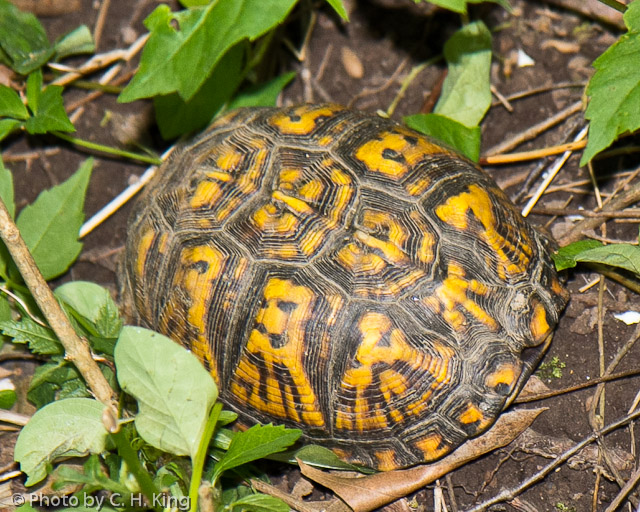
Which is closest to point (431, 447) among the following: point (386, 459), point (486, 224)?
point (386, 459)

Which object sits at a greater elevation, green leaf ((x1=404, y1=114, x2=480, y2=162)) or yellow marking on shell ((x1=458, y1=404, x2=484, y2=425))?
green leaf ((x1=404, y1=114, x2=480, y2=162))

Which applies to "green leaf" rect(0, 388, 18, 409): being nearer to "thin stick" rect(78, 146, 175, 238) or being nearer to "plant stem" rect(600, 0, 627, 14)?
"thin stick" rect(78, 146, 175, 238)

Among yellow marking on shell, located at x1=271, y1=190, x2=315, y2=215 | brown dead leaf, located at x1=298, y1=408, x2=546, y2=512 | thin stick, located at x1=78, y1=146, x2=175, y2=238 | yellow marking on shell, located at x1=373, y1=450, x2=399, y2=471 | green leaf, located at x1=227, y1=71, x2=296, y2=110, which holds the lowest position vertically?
brown dead leaf, located at x1=298, y1=408, x2=546, y2=512

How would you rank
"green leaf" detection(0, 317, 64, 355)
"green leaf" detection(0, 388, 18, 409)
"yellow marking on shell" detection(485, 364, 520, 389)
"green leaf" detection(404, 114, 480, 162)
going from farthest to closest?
"green leaf" detection(404, 114, 480, 162) → "green leaf" detection(0, 388, 18, 409) → "green leaf" detection(0, 317, 64, 355) → "yellow marking on shell" detection(485, 364, 520, 389)

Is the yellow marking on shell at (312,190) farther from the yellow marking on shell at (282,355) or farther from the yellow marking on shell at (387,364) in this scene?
the yellow marking on shell at (387,364)

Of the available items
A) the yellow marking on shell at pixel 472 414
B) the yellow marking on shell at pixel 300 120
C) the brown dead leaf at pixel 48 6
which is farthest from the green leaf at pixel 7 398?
the brown dead leaf at pixel 48 6

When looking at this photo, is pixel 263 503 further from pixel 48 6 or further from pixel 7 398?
pixel 48 6

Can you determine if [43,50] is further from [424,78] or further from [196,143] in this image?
[424,78]

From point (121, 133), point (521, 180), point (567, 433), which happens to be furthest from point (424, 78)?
point (567, 433)

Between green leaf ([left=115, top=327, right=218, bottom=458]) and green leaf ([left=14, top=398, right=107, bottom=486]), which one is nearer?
green leaf ([left=115, top=327, right=218, bottom=458])

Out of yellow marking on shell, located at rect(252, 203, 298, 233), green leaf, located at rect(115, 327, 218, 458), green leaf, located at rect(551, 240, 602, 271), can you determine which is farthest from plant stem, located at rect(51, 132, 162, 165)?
green leaf, located at rect(551, 240, 602, 271)
